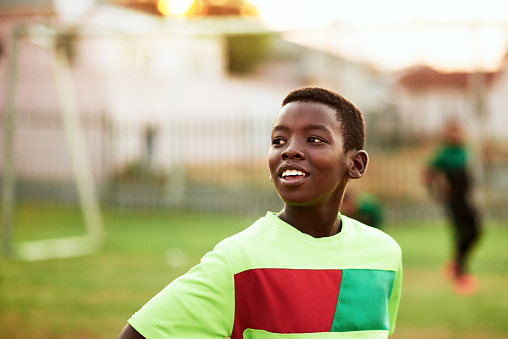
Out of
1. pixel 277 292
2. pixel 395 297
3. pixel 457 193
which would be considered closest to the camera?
pixel 277 292

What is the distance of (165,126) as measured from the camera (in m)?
17.4

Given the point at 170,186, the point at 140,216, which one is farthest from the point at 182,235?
the point at 170,186

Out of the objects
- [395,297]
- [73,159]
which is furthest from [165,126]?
[395,297]

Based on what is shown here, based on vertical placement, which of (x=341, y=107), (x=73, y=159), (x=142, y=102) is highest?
(x=142, y=102)

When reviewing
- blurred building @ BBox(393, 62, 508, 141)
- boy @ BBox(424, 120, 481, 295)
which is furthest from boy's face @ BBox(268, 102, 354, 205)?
blurred building @ BBox(393, 62, 508, 141)

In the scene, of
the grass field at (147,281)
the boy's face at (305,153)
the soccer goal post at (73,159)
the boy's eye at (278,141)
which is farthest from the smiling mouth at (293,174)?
the soccer goal post at (73,159)

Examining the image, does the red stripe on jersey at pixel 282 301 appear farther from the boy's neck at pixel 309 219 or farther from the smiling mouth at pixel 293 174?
the smiling mouth at pixel 293 174

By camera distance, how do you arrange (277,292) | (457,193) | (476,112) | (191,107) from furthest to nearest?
(191,107), (476,112), (457,193), (277,292)

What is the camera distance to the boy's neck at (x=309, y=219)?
2.05m

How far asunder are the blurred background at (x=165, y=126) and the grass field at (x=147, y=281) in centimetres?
6

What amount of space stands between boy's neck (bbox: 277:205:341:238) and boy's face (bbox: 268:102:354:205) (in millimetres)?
52

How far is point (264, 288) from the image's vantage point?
5.99ft

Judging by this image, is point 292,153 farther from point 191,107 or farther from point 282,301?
point 191,107

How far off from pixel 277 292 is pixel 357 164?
589 mm
